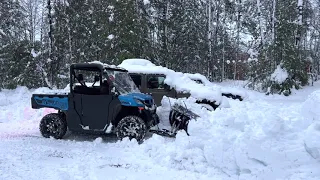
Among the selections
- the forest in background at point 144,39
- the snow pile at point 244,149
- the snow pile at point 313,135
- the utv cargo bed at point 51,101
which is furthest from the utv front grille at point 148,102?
the forest in background at point 144,39

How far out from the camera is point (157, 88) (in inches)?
472

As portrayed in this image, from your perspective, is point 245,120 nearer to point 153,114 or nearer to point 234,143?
point 234,143

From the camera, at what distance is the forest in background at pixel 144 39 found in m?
22.8

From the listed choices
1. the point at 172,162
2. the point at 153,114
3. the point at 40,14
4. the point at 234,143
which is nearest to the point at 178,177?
the point at 172,162

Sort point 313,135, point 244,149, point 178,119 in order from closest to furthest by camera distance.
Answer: point 313,135 → point 244,149 → point 178,119

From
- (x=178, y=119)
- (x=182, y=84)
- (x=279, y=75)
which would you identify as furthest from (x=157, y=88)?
(x=279, y=75)

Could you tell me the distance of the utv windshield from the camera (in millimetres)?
8914

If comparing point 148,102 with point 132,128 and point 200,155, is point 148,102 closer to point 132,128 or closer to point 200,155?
point 132,128

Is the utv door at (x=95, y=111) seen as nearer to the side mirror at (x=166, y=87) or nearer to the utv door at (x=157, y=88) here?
the utv door at (x=157, y=88)

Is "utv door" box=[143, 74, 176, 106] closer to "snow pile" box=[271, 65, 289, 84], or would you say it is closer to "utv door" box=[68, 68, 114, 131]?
"utv door" box=[68, 68, 114, 131]

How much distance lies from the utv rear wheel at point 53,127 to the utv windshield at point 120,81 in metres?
1.78

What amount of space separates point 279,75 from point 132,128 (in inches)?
653

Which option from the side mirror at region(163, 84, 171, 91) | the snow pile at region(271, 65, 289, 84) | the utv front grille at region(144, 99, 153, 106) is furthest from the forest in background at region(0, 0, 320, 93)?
the utv front grille at region(144, 99, 153, 106)

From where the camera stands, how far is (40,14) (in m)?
37.1
